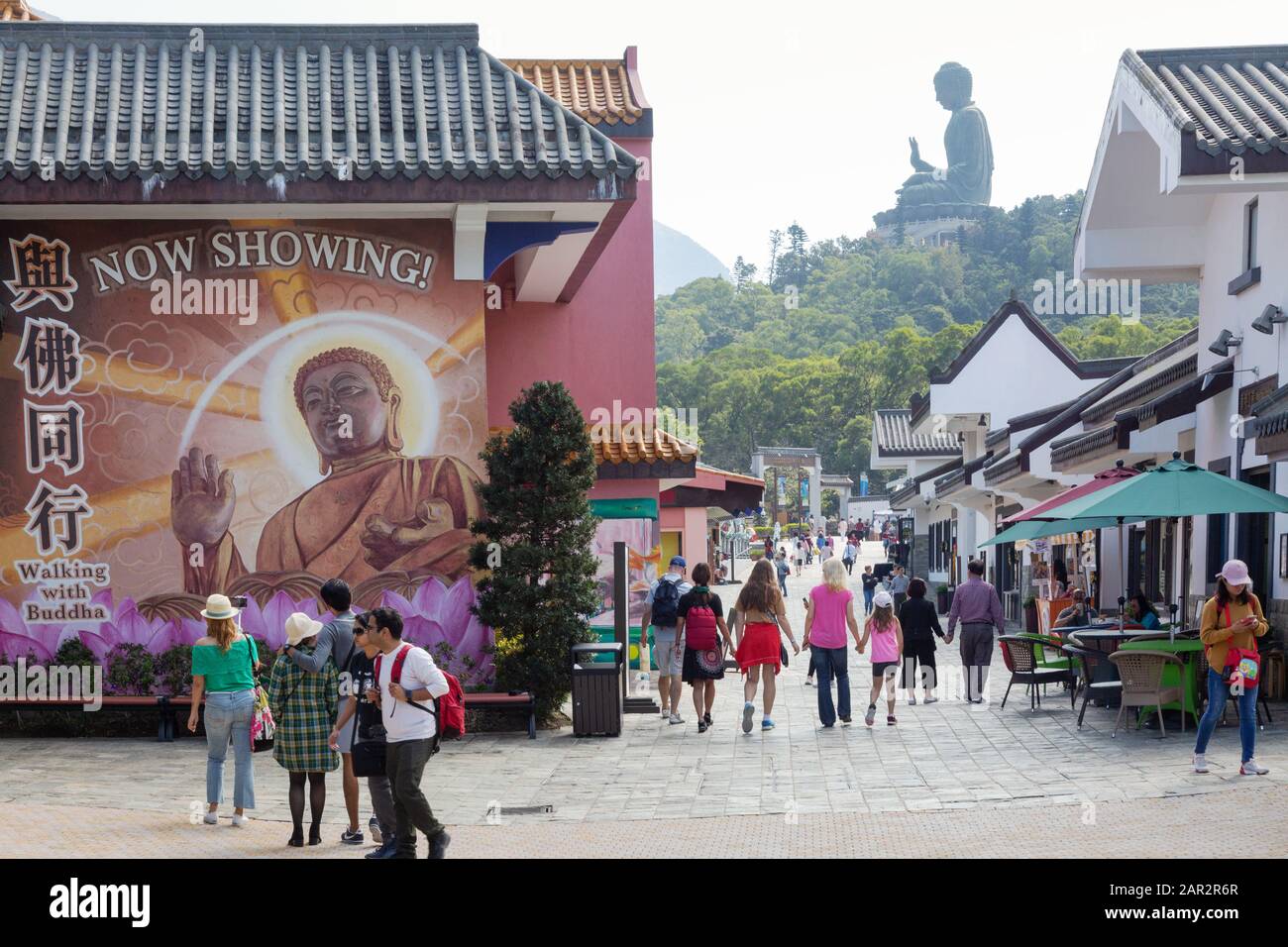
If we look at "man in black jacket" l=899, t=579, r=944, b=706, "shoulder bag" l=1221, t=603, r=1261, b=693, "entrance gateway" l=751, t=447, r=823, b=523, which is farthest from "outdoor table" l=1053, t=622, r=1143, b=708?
"entrance gateway" l=751, t=447, r=823, b=523

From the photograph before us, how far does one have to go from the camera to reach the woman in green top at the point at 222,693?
10656 millimetres

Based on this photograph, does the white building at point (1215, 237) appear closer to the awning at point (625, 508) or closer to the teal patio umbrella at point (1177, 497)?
the teal patio umbrella at point (1177, 497)

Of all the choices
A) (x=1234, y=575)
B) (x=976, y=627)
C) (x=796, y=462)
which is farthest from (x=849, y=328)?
(x=1234, y=575)

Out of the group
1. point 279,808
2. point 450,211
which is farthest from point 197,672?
point 450,211

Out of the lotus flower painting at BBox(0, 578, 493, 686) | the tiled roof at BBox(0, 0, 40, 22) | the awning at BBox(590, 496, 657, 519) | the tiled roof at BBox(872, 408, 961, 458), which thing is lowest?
the lotus flower painting at BBox(0, 578, 493, 686)

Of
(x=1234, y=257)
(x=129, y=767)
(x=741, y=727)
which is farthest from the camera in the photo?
(x=1234, y=257)

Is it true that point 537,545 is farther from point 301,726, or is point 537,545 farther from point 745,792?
point 301,726

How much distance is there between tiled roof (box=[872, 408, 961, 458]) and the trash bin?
128 ft

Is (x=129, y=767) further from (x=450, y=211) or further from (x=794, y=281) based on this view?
(x=794, y=281)

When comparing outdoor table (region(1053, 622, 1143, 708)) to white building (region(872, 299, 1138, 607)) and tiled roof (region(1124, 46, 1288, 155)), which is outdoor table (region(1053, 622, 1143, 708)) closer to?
tiled roof (region(1124, 46, 1288, 155))

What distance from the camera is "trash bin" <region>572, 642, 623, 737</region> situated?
1516 cm

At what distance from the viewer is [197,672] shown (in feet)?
35.1

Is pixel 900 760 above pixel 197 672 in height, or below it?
below

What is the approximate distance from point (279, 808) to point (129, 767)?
2.44m
